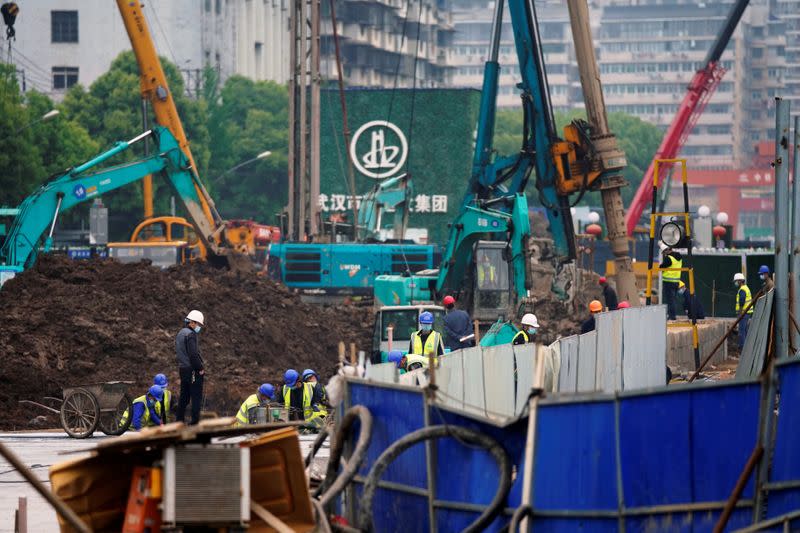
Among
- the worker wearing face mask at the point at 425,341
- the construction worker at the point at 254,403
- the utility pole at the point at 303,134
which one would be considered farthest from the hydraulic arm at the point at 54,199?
the construction worker at the point at 254,403

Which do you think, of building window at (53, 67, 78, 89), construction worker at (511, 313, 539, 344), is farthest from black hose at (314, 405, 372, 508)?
building window at (53, 67, 78, 89)

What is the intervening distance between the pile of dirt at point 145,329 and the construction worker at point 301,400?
5.62 meters

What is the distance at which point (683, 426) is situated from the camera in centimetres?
1163

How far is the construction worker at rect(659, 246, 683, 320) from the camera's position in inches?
1109

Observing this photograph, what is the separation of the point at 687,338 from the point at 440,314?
467 cm

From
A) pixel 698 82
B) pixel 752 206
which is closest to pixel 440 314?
pixel 698 82

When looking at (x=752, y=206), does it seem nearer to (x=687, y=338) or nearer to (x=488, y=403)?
(x=687, y=338)

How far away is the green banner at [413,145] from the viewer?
78812 mm

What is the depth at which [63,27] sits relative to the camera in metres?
99.6

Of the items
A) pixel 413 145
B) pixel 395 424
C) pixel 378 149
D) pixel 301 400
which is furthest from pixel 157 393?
pixel 413 145

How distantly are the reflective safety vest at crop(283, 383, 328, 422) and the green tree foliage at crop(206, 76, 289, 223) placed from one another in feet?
231

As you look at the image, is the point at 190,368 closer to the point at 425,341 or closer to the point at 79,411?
the point at 79,411

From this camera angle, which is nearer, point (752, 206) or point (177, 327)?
point (177, 327)

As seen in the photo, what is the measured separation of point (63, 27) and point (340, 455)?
89854 mm
